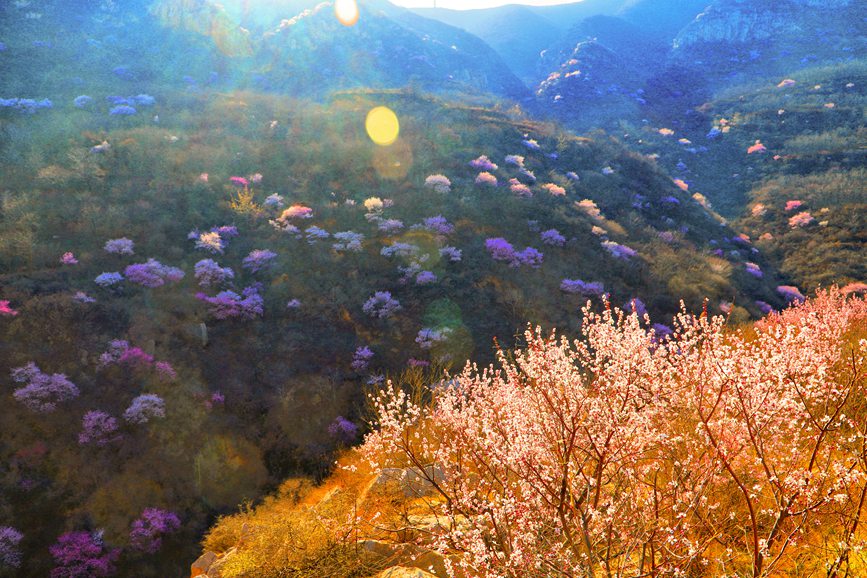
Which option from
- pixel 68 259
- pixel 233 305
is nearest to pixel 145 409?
pixel 233 305

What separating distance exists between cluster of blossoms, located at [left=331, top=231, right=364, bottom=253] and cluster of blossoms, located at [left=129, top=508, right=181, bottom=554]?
Answer: 13.1 m

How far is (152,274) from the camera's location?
55.5ft

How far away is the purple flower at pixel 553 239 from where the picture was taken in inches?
956

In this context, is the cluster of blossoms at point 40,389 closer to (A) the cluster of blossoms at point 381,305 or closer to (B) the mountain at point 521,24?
Answer: (A) the cluster of blossoms at point 381,305

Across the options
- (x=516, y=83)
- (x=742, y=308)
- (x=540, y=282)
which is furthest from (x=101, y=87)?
(x=516, y=83)

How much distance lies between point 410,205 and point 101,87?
27.8 meters

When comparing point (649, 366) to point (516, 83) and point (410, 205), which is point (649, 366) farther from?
point (516, 83)

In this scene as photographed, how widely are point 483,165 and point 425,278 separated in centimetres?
1430

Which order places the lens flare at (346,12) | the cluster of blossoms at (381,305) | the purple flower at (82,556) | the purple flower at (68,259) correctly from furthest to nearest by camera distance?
the lens flare at (346,12) → the cluster of blossoms at (381,305) → the purple flower at (68,259) → the purple flower at (82,556)

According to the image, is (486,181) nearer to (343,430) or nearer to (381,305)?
(381,305)

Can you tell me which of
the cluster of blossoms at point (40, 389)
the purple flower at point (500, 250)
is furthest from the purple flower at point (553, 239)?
the cluster of blossoms at point (40, 389)

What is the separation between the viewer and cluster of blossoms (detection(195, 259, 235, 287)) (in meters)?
17.6

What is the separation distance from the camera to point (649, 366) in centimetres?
404

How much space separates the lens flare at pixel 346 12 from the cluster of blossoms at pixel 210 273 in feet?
195
